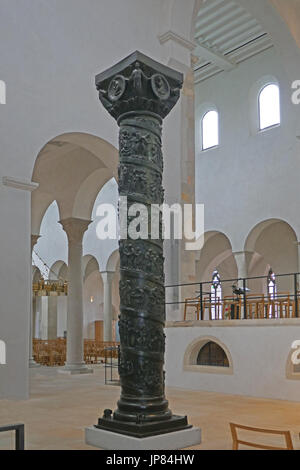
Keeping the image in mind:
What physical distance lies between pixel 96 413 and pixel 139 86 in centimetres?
530

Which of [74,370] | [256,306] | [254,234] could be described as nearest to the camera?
[256,306]

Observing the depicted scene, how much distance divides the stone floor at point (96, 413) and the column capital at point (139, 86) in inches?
146

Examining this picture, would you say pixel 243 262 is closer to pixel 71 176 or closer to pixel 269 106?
pixel 269 106

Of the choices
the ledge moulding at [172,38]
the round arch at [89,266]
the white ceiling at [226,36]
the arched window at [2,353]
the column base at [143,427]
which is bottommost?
the column base at [143,427]

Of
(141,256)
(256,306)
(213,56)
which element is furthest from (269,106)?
(141,256)

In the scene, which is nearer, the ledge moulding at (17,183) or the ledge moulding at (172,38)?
the ledge moulding at (17,183)

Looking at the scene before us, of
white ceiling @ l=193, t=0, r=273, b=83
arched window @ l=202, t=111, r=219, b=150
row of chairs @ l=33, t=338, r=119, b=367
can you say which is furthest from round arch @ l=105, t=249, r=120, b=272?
white ceiling @ l=193, t=0, r=273, b=83

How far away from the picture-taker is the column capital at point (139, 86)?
5.98 metres

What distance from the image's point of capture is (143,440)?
17.7 feet

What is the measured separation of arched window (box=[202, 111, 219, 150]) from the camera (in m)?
23.2

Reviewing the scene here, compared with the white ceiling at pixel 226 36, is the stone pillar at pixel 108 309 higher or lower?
lower

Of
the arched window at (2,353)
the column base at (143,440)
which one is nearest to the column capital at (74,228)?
the arched window at (2,353)

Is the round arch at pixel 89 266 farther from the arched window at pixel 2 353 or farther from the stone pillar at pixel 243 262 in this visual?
the arched window at pixel 2 353

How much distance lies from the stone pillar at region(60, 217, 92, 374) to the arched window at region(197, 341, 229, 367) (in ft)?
16.1
